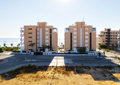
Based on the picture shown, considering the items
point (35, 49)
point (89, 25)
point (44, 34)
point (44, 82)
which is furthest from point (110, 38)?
point (44, 82)

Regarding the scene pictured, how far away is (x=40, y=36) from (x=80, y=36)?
22.5 m

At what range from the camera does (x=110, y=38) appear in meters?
73.0

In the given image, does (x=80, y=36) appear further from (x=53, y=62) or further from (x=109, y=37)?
(x=109, y=37)

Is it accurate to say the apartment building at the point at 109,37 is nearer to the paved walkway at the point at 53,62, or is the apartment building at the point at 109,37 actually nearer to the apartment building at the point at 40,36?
the paved walkway at the point at 53,62

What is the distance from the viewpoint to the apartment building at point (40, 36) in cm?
4647

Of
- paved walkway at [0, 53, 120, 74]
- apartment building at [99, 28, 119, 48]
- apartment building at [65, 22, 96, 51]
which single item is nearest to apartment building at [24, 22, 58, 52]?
apartment building at [65, 22, 96, 51]

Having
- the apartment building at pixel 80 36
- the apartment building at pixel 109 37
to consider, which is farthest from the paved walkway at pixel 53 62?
the apartment building at pixel 109 37

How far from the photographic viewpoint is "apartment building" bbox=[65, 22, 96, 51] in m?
45.8

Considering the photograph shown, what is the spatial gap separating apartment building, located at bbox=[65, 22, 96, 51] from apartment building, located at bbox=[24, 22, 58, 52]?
724 cm

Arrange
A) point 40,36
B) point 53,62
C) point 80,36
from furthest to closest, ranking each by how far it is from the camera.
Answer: point 40,36 < point 80,36 < point 53,62

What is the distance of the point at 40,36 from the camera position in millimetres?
47406

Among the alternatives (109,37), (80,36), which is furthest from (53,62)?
(109,37)

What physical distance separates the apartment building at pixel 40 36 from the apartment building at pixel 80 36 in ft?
23.8

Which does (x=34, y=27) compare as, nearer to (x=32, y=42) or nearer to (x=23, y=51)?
(x=32, y=42)
